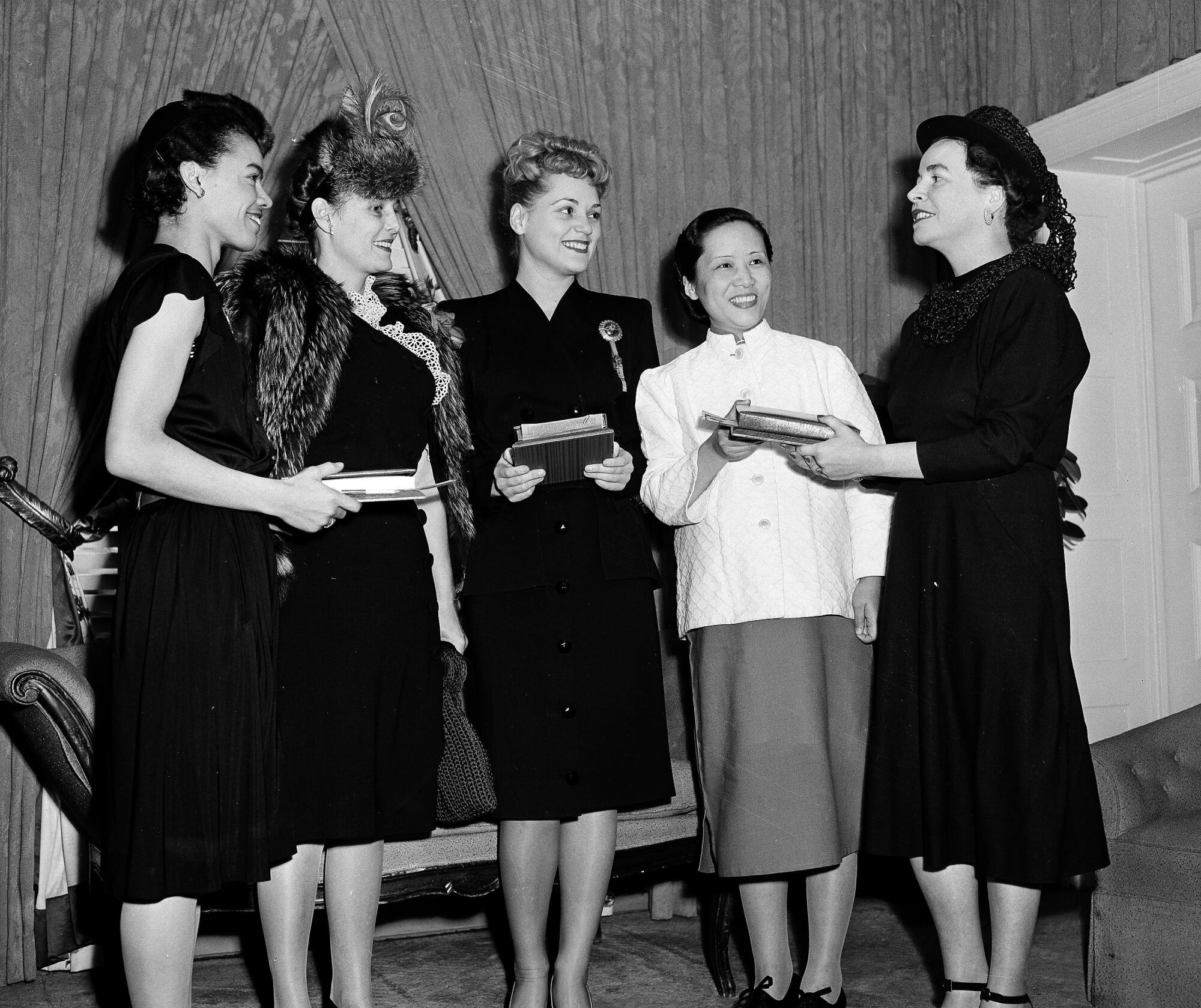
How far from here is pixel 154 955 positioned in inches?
76.8

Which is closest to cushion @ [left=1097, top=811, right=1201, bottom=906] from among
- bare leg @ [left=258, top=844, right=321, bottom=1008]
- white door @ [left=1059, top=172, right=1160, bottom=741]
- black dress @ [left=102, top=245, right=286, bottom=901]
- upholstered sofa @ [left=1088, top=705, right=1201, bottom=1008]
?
upholstered sofa @ [left=1088, top=705, right=1201, bottom=1008]

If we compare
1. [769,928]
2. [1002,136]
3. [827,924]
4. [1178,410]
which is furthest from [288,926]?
[1178,410]

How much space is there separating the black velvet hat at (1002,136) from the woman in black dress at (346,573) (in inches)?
45.5

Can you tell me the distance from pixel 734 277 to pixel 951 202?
492 millimetres

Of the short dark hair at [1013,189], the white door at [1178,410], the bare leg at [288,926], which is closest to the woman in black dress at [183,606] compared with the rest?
the bare leg at [288,926]

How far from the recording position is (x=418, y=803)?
2439mm

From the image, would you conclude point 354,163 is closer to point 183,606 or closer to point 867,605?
point 183,606

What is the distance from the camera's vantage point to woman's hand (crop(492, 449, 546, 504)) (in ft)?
8.39

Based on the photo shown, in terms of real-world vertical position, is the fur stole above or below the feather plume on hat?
below

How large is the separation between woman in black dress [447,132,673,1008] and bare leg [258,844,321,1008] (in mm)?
486

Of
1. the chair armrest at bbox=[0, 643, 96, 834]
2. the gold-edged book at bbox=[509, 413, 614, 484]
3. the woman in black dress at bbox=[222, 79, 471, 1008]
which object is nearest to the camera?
the woman in black dress at bbox=[222, 79, 471, 1008]

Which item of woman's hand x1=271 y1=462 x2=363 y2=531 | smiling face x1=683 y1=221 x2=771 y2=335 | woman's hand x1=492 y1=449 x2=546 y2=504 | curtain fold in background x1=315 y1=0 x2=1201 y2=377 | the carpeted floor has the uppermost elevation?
curtain fold in background x1=315 y1=0 x2=1201 y2=377

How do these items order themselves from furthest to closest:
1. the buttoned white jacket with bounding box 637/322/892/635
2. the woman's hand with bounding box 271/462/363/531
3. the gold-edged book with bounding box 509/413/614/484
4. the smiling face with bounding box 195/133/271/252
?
the buttoned white jacket with bounding box 637/322/892/635
the gold-edged book with bounding box 509/413/614/484
the smiling face with bounding box 195/133/271/252
the woman's hand with bounding box 271/462/363/531

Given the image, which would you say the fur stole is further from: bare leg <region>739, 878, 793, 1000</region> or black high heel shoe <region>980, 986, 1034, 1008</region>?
black high heel shoe <region>980, 986, 1034, 1008</region>
